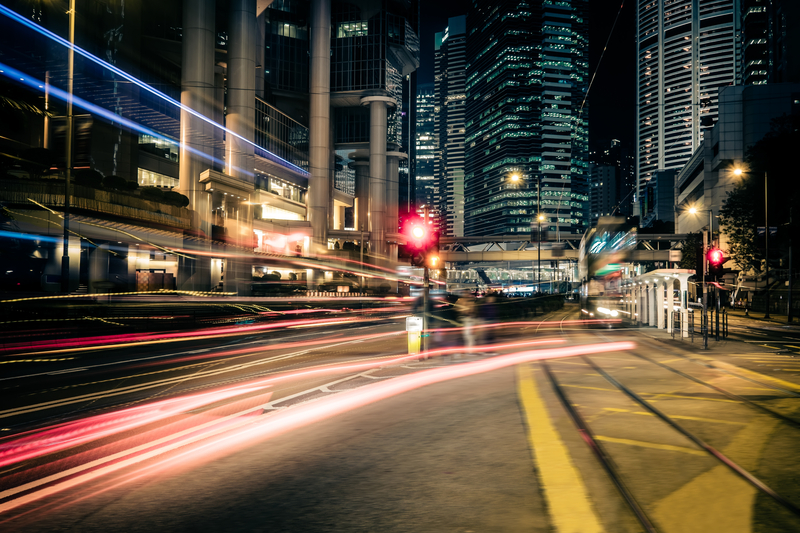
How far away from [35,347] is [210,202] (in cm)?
3580

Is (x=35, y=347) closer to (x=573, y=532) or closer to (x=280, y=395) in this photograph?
(x=280, y=395)

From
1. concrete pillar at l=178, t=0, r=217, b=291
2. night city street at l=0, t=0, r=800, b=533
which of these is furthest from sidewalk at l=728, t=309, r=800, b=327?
concrete pillar at l=178, t=0, r=217, b=291

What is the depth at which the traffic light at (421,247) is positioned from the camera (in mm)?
15945

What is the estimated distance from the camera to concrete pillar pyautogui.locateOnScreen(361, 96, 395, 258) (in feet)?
305

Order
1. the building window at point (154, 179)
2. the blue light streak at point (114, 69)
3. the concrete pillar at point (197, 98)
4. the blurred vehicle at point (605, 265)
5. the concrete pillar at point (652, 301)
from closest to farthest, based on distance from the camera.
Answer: the blurred vehicle at point (605, 265)
the concrete pillar at point (652, 301)
the blue light streak at point (114, 69)
the concrete pillar at point (197, 98)
the building window at point (154, 179)

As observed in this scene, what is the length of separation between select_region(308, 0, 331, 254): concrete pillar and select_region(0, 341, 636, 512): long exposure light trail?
235ft

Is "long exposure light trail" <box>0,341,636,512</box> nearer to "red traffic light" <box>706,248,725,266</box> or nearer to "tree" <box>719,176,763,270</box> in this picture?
"red traffic light" <box>706,248,725,266</box>

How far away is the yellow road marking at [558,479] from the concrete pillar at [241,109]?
53.0 meters

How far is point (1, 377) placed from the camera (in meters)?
12.6

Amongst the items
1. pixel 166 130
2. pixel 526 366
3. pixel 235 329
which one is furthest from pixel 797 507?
pixel 166 130

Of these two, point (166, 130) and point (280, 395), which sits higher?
point (166, 130)

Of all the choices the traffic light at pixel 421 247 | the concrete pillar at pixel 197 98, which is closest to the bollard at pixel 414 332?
the traffic light at pixel 421 247

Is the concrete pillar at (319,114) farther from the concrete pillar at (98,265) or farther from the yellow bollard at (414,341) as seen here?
the yellow bollard at (414,341)

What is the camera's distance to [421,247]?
1623 cm
